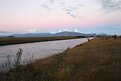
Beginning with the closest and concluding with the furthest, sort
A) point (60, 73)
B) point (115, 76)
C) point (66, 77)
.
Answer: point (66, 77) → point (115, 76) → point (60, 73)

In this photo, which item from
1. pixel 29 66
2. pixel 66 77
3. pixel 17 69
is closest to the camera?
pixel 66 77

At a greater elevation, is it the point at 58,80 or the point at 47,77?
the point at 47,77

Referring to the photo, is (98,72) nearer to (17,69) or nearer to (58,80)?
(58,80)

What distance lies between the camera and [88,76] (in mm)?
13727

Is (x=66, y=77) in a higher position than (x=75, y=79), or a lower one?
higher

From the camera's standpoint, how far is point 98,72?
14516 mm

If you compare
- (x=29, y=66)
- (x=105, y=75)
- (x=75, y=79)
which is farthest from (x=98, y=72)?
(x=29, y=66)

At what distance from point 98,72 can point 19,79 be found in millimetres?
6716

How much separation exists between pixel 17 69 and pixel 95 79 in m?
4.98

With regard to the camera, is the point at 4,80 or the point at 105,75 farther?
the point at 105,75

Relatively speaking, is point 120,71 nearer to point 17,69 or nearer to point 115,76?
point 115,76

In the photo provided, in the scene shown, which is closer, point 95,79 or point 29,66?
point 95,79

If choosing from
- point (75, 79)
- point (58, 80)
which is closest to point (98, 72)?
point (75, 79)

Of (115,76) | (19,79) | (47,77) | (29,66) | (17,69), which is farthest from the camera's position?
(29,66)
